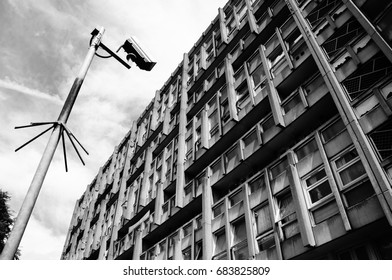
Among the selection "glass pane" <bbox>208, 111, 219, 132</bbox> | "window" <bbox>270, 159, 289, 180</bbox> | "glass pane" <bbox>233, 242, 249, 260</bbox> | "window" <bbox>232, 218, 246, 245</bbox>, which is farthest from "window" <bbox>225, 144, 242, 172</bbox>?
"glass pane" <bbox>233, 242, 249, 260</bbox>

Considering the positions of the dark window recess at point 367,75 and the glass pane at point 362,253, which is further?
the dark window recess at point 367,75

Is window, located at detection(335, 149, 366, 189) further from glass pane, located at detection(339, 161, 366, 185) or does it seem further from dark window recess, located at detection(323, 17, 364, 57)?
dark window recess, located at detection(323, 17, 364, 57)

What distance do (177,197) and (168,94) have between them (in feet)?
54.1

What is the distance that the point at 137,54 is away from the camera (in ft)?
21.0

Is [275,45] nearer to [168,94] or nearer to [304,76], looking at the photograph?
[304,76]

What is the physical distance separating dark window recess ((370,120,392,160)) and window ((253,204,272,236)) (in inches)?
200

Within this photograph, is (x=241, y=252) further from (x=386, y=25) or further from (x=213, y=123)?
(x=386, y=25)

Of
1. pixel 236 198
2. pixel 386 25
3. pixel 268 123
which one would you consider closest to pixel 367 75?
pixel 386 25

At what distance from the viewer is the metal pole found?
146 inches

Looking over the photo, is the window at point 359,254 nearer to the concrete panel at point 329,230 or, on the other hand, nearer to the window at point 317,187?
the concrete panel at point 329,230

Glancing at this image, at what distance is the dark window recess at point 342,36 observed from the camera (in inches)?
531

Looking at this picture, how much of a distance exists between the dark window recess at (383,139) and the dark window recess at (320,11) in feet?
24.9

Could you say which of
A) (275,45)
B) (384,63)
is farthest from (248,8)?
(384,63)

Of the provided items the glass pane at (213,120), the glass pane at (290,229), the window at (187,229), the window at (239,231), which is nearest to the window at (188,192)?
the window at (187,229)
